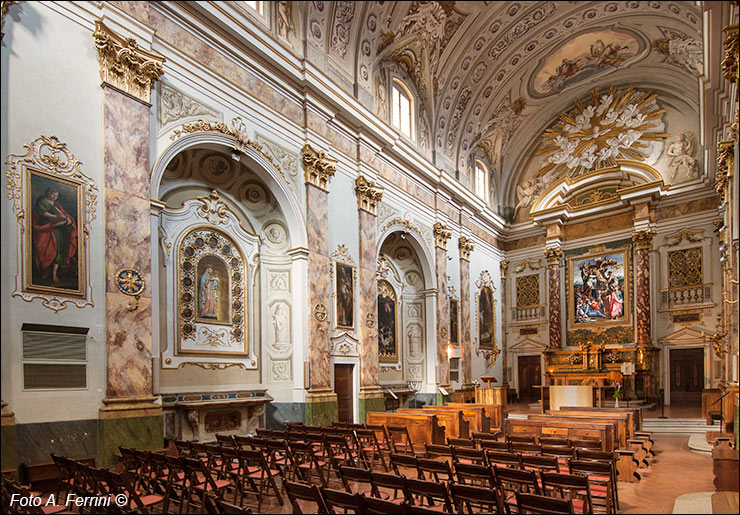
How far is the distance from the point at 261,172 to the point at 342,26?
206 inches

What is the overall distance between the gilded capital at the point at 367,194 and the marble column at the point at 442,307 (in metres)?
4.17

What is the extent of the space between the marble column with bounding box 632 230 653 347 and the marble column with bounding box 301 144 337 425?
13442 mm

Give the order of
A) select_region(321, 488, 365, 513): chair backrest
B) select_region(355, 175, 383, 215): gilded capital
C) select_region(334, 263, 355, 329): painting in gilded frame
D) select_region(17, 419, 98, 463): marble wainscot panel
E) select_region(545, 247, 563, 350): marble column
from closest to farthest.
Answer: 1. select_region(321, 488, 365, 513): chair backrest
2. select_region(17, 419, 98, 463): marble wainscot panel
3. select_region(334, 263, 355, 329): painting in gilded frame
4. select_region(355, 175, 383, 215): gilded capital
5. select_region(545, 247, 563, 350): marble column

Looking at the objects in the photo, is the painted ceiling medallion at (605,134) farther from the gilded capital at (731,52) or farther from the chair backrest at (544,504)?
the chair backrest at (544,504)

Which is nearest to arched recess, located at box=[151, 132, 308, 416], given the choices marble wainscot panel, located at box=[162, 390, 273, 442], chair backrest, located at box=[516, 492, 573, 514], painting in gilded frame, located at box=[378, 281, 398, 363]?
marble wainscot panel, located at box=[162, 390, 273, 442]

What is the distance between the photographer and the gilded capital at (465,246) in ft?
67.7

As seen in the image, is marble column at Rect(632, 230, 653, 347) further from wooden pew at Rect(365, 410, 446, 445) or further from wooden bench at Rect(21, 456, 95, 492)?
wooden bench at Rect(21, 456, 95, 492)

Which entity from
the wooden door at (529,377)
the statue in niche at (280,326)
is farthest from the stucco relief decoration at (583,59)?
the statue in niche at (280,326)

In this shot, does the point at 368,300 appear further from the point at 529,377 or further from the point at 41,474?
the point at 529,377

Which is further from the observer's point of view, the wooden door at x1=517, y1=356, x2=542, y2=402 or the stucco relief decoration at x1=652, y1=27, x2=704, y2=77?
the wooden door at x1=517, y1=356, x2=542, y2=402

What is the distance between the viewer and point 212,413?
10758 millimetres

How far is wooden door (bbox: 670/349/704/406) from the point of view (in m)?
19.3

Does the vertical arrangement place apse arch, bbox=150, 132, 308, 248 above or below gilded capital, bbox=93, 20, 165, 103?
below

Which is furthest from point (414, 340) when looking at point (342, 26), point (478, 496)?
point (478, 496)
